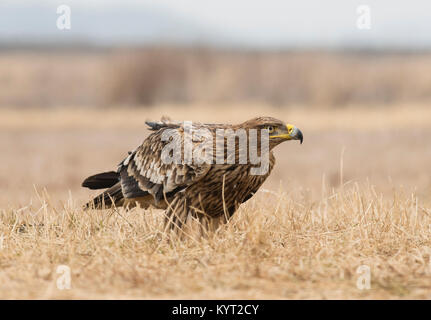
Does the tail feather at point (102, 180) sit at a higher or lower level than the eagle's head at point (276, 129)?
lower

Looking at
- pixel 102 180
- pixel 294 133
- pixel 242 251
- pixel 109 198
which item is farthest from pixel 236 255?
pixel 102 180

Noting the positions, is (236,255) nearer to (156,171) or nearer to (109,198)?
(156,171)

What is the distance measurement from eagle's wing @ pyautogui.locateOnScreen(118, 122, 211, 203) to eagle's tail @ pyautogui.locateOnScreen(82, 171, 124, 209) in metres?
0.10

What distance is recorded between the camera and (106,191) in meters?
6.93

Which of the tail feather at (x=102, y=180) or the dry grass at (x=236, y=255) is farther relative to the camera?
the tail feather at (x=102, y=180)

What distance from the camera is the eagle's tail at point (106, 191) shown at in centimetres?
683

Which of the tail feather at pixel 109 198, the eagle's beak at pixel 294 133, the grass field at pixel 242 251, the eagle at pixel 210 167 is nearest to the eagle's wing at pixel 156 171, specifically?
the eagle at pixel 210 167

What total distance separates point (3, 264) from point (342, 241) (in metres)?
2.36

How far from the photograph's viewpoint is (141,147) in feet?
22.6

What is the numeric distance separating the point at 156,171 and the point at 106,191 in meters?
0.71

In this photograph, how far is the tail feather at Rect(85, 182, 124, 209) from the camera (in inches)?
269

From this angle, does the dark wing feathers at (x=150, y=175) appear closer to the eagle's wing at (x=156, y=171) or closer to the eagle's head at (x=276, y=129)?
the eagle's wing at (x=156, y=171)

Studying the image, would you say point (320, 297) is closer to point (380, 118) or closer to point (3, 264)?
point (3, 264)

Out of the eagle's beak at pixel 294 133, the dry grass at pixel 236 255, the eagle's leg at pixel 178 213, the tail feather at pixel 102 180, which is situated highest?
the eagle's beak at pixel 294 133
